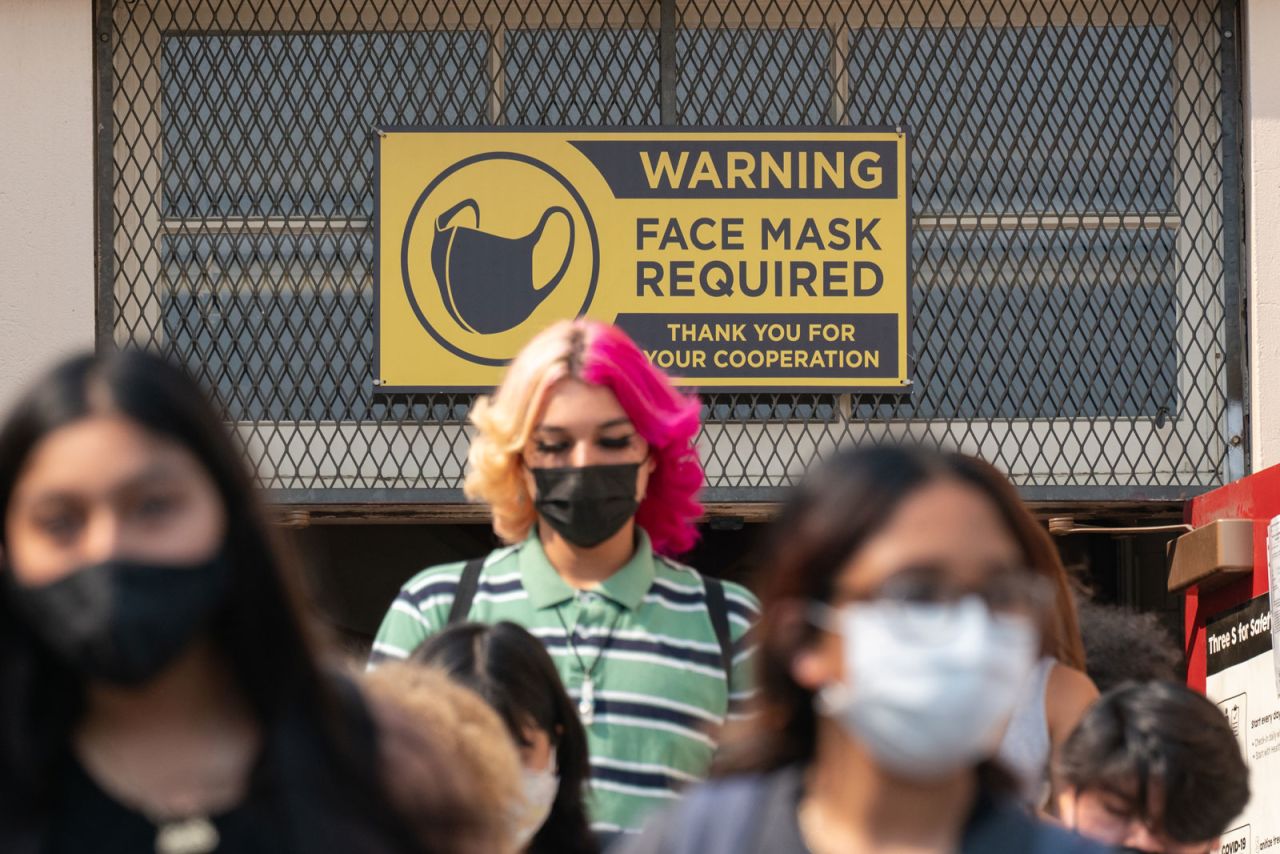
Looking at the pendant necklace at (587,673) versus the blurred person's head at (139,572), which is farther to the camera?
the pendant necklace at (587,673)

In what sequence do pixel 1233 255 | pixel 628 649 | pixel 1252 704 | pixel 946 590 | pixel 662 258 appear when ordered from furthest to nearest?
pixel 1233 255
pixel 662 258
pixel 1252 704
pixel 628 649
pixel 946 590

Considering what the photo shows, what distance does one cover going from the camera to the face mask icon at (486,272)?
31.7ft

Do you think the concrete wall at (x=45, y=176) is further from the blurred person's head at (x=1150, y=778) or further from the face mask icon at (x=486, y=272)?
the blurred person's head at (x=1150, y=778)

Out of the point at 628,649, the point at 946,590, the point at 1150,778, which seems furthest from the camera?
the point at 628,649

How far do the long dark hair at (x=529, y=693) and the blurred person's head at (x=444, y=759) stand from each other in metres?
0.80

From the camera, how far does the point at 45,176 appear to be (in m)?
9.97

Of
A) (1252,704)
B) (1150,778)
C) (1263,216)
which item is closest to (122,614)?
(1150,778)

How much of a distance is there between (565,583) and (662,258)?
565 cm

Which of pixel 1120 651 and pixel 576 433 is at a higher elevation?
pixel 576 433

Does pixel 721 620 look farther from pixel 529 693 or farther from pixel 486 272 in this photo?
pixel 486 272

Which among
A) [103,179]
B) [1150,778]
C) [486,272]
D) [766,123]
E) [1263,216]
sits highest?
[766,123]

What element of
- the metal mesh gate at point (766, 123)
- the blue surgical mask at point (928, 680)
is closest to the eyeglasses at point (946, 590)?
the blue surgical mask at point (928, 680)

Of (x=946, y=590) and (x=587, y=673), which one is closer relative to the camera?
(x=946, y=590)

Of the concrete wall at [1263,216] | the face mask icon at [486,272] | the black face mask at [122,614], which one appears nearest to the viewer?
the black face mask at [122,614]
